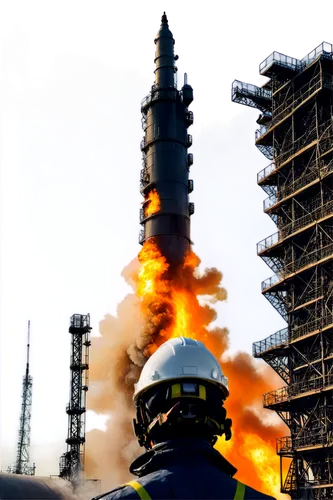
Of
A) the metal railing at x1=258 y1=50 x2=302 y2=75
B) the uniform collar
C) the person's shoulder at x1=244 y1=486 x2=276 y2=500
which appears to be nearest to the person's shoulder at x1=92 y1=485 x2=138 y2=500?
the uniform collar

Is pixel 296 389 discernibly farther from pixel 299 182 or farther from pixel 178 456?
pixel 178 456

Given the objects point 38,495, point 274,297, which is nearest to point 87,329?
point 274,297

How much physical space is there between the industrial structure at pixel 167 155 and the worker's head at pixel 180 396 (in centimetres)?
5389

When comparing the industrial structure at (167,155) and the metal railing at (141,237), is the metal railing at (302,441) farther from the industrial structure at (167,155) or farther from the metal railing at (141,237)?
the metal railing at (141,237)

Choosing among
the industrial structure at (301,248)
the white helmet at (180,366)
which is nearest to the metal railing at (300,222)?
the industrial structure at (301,248)

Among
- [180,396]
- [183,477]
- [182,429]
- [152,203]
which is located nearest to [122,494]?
[183,477]

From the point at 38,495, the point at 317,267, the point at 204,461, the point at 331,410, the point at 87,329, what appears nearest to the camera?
the point at 204,461

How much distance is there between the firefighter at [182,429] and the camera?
7.79m

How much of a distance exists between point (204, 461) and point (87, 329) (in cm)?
7412

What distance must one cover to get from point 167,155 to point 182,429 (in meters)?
57.6

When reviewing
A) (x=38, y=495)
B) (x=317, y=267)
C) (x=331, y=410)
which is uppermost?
(x=317, y=267)

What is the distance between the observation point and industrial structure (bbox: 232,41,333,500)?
6281 cm

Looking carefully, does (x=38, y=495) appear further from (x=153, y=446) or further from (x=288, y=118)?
(x=153, y=446)

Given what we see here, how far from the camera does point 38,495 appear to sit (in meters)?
56.1
